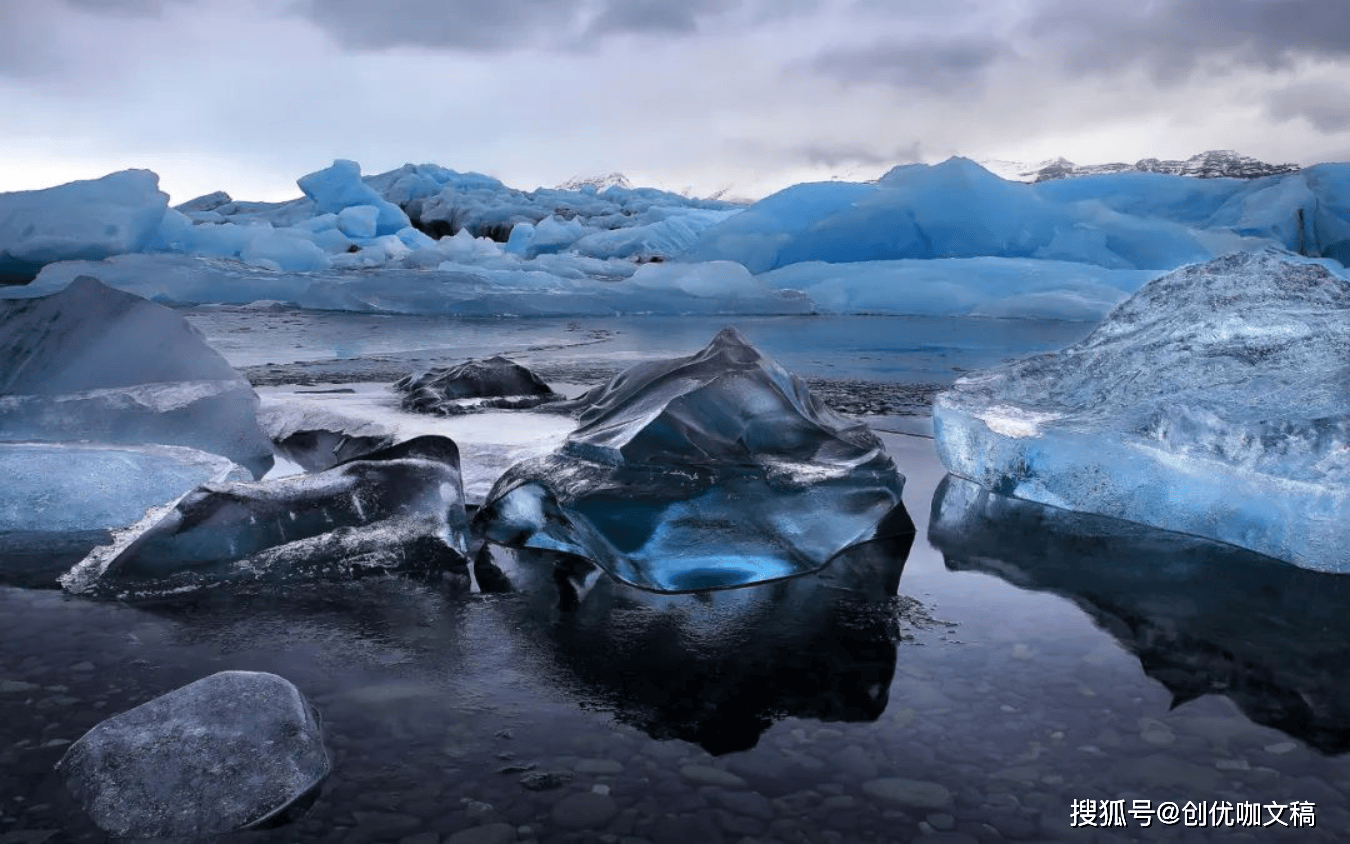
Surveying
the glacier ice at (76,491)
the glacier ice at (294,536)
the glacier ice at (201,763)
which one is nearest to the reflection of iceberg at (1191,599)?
the glacier ice at (294,536)

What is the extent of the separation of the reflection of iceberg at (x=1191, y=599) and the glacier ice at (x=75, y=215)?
14.4m

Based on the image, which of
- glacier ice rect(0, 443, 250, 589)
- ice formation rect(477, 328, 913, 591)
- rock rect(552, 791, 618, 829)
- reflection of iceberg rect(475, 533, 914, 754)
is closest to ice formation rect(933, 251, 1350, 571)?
ice formation rect(477, 328, 913, 591)

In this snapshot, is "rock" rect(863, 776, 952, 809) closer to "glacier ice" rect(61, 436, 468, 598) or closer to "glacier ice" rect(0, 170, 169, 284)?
"glacier ice" rect(61, 436, 468, 598)

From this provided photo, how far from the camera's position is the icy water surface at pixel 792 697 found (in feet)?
4.20

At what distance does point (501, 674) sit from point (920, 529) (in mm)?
1461

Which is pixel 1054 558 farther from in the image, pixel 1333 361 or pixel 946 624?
pixel 1333 361

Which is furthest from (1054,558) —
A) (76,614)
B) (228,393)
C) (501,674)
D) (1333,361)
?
(228,393)

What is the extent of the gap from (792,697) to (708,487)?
0.74 meters

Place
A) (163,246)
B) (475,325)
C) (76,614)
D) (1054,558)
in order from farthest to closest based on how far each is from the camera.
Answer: (163,246) → (475,325) → (1054,558) → (76,614)

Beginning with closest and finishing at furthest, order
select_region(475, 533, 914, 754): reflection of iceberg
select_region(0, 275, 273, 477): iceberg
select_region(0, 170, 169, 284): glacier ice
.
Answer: select_region(475, 533, 914, 754): reflection of iceberg, select_region(0, 275, 273, 477): iceberg, select_region(0, 170, 169, 284): glacier ice

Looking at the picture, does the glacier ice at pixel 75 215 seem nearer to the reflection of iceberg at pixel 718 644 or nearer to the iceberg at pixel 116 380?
the iceberg at pixel 116 380

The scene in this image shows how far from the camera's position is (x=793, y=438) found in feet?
8.84

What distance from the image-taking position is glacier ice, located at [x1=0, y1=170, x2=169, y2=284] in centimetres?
1382

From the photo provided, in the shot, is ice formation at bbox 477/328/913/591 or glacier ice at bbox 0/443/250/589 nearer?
ice formation at bbox 477/328/913/591
